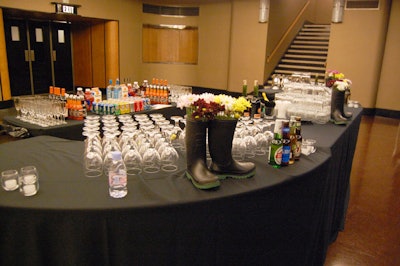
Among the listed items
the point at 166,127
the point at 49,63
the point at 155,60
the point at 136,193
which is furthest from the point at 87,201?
the point at 155,60

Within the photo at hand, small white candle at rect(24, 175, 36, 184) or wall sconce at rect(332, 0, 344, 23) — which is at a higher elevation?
wall sconce at rect(332, 0, 344, 23)

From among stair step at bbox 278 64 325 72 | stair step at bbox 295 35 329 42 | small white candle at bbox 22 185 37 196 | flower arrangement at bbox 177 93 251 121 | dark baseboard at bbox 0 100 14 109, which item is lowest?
dark baseboard at bbox 0 100 14 109

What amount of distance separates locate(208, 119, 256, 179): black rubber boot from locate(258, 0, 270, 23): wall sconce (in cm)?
951

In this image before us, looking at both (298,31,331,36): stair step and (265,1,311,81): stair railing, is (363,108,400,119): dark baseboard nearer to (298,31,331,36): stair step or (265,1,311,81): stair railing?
(265,1,311,81): stair railing

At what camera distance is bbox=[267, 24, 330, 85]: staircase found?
36.4 ft

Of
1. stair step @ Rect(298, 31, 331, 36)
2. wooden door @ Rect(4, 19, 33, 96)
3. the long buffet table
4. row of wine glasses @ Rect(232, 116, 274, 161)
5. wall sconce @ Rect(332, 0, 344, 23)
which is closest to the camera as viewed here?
the long buffet table

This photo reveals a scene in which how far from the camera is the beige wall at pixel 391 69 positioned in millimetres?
9383

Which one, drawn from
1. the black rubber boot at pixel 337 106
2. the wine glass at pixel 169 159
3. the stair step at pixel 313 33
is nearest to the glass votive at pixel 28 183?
the wine glass at pixel 169 159

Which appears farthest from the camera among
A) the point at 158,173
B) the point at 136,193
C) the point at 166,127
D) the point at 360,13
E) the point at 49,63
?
the point at 49,63

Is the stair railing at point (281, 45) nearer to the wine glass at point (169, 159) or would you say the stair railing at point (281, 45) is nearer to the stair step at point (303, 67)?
the stair step at point (303, 67)

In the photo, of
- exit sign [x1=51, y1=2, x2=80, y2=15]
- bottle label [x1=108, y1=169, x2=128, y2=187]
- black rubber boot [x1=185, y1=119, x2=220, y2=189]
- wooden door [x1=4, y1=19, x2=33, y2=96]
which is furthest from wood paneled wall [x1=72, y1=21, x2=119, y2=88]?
bottle label [x1=108, y1=169, x2=128, y2=187]

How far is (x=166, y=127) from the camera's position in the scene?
2.49 m

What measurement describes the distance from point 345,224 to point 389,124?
648 centimetres

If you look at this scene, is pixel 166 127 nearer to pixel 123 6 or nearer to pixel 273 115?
pixel 273 115
